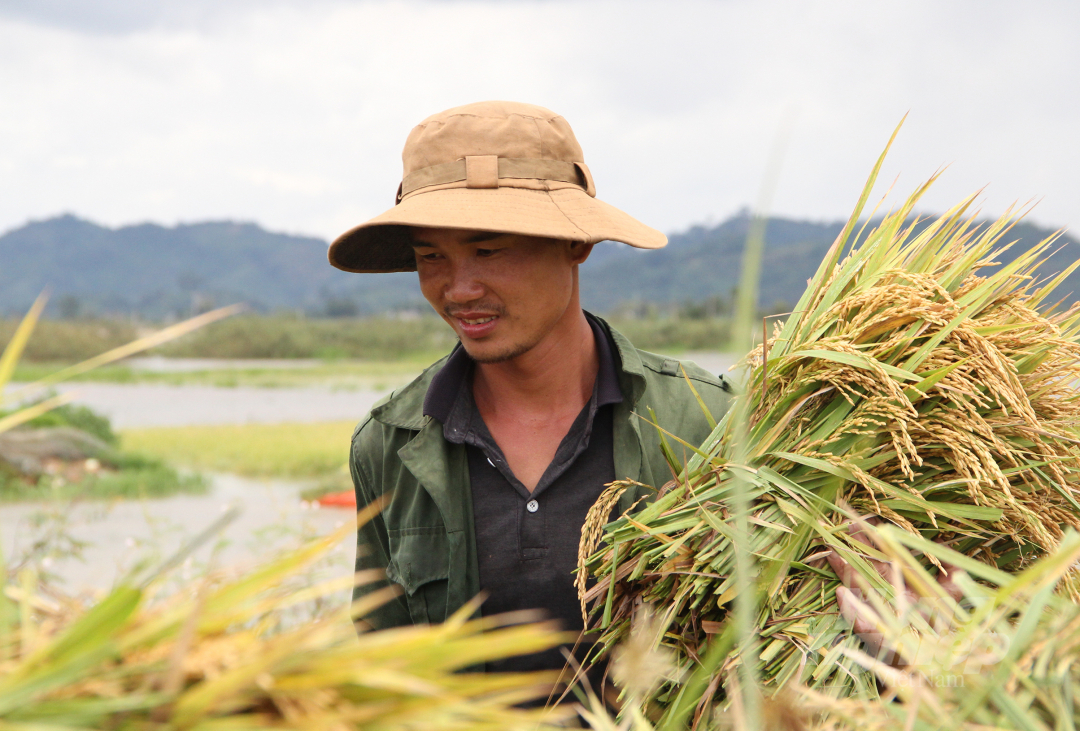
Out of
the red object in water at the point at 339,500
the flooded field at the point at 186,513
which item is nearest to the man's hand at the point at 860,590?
the flooded field at the point at 186,513

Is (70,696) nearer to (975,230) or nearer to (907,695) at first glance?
(907,695)

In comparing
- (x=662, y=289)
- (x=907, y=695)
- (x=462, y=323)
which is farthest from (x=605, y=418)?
(x=662, y=289)

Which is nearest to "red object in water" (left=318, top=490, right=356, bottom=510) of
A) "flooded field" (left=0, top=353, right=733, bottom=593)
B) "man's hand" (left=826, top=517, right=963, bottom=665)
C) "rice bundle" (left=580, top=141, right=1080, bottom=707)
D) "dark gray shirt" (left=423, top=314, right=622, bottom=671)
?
"flooded field" (left=0, top=353, right=733, bottom=593)

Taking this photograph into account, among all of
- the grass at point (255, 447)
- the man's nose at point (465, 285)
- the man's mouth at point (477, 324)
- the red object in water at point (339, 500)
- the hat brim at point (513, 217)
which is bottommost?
the grass at point (255, 447)

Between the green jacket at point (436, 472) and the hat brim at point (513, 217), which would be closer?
the hat brim at point (513, 217)

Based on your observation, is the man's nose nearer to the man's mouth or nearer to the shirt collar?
the man's mouth

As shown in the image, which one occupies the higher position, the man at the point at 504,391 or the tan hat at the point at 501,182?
the tan hat at the point at 501,182

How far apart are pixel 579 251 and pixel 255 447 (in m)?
13.7

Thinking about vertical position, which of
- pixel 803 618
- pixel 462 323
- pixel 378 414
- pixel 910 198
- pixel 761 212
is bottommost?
pixel 803 618

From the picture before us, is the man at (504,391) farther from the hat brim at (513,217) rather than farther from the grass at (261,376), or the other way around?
the grass at (261,376)

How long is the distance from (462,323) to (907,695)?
1632 millimetres

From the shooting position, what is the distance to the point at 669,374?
264 centimetres

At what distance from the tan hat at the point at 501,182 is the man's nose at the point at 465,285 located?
0.20 m

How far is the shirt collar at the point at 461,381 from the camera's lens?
2.47m
